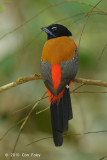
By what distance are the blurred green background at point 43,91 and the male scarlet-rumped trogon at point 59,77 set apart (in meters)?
0.53

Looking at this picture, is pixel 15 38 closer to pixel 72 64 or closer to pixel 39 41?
pixel 39 41

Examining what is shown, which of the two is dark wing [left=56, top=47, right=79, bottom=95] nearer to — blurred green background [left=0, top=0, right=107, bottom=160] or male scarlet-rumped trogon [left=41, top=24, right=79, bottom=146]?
male scarlet-rumped trogon [left=41, top=24, right=79, bottom=146]

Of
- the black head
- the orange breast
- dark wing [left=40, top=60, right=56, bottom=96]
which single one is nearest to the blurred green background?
the black head

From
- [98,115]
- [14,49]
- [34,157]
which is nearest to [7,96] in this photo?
[14,49]

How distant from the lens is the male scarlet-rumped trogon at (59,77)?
2469 millimetres

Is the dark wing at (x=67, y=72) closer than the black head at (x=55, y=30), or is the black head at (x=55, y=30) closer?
the dark wing at (x=67, y=72)

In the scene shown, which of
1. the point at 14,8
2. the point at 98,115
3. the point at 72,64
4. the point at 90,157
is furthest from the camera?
the point at 14,8

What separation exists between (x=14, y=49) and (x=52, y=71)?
3.98 feet

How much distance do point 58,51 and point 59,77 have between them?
24 centimetres

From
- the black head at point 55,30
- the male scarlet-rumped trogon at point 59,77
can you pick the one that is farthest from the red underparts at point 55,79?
the black head at point 55,30

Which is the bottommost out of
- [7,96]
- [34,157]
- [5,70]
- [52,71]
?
[34,157]

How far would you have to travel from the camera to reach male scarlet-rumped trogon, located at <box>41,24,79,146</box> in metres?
2.47

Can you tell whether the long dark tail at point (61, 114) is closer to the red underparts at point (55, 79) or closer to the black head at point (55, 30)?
the red underparts at point (55, 79)

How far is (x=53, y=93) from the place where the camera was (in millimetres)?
2500
